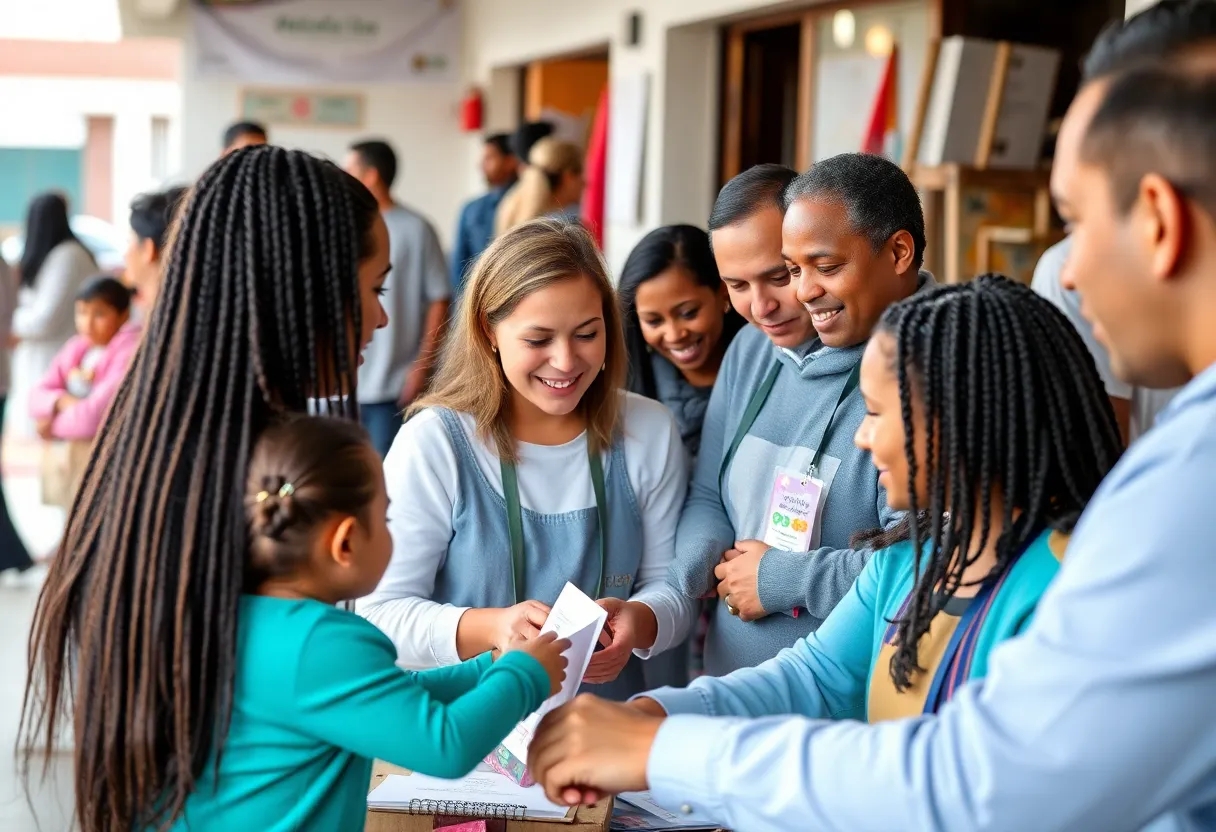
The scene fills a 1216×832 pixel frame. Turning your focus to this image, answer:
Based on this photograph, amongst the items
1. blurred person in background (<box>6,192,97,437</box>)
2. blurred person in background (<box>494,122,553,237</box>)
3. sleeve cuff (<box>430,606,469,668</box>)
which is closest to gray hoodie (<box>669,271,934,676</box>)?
sleeve cuff (<box>430,606,469,668</box>)

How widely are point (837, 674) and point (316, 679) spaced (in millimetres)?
644

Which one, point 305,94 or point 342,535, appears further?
point 305,94

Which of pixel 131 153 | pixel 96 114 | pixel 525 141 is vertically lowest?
pixel 525 141

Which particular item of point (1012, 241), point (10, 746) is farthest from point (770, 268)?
point (10, 746)

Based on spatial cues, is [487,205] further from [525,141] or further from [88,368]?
[88,368]

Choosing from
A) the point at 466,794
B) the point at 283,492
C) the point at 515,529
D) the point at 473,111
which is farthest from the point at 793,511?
the point at 473,111

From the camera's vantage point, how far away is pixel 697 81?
6.37 metres

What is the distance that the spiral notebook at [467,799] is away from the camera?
1.64 metres

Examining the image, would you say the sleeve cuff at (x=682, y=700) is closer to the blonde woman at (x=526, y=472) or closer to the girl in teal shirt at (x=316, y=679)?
the girl in teal shirt at (x=316, y=679)

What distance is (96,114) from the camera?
19297mm

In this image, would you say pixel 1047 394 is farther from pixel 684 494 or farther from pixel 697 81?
pixel 697 81

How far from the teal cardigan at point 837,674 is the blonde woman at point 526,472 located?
429mm

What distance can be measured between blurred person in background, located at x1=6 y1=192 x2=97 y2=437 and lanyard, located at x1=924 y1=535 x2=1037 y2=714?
17.8 feet

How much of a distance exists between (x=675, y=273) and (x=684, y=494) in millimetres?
529
